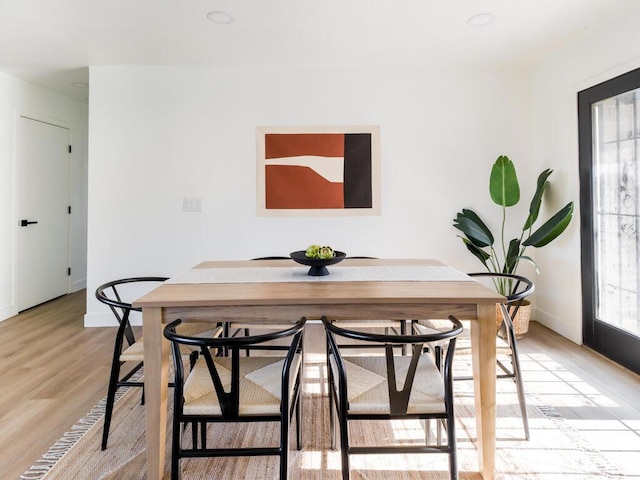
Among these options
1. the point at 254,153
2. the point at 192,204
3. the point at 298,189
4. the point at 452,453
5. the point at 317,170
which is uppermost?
the point at 254,153

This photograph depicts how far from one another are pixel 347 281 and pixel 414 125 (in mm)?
2291

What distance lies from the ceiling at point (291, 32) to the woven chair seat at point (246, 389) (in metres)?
2.25

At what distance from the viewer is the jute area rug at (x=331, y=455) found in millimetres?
1564

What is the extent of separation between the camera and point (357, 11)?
8.32 ft

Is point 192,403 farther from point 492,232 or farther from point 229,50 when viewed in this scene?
point 492,232

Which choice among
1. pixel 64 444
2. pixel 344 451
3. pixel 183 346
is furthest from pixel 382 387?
pixel 64 444

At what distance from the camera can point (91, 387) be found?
2.33m

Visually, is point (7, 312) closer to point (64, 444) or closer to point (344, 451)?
point (64, 444)

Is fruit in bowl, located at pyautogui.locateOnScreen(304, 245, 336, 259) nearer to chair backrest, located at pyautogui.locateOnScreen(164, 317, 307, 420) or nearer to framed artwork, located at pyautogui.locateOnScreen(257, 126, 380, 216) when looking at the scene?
chair backrest, located at pyautogui.locateOnScreen(164, 317, 307, 420)

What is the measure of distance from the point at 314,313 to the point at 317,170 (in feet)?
7.22

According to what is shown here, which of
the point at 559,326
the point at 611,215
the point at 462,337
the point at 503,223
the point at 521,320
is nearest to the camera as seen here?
the point at 462,337

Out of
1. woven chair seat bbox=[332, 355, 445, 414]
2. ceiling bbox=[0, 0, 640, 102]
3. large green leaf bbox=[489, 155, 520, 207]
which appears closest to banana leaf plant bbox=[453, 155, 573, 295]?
large green leaf bbox=[489, 155, 520, 207]

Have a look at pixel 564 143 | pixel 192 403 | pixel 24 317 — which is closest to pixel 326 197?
pixel 564 143

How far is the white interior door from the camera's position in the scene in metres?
4.07
